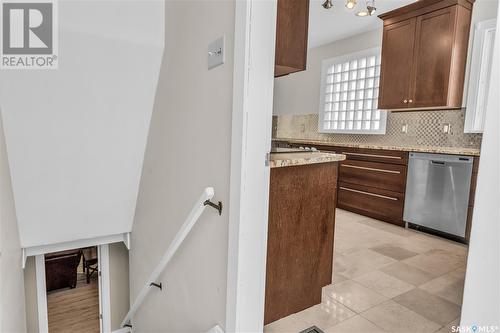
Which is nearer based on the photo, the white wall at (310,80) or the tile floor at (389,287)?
the tile floor at (389,287)

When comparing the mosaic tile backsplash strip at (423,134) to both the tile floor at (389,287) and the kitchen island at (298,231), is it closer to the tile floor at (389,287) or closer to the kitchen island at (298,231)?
the tile floor at (389,287)

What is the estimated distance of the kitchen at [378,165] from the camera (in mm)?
1725

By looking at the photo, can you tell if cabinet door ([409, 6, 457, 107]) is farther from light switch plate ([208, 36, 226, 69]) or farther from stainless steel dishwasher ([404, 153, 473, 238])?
light switch plate ([208, 36, 226, 69])

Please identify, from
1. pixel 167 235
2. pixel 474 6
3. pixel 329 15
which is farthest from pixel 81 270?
pixel 474 6

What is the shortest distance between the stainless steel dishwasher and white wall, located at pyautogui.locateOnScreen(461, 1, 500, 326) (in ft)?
9.18

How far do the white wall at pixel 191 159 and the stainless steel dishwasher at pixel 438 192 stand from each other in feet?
9.01

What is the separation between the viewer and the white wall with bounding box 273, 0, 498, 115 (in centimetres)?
465

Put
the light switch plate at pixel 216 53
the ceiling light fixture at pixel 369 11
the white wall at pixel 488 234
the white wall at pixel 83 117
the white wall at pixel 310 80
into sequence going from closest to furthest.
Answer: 1. the white wall at pixel 488 234
2. the light switch plate at pixel 216 53
3. the white wall at pixel 83 117
4. the ceiling light fixture at pixel 369 11
5. the white wall at pixel 310 80

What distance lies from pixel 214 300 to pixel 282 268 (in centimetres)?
42

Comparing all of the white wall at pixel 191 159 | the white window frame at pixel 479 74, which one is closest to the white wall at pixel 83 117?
the white wall at pixel 191 159

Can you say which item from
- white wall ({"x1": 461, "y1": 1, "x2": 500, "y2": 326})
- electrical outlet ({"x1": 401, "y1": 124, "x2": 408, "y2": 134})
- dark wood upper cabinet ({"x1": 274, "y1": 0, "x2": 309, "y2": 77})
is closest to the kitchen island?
dark wood upper cabinet ({"x1": 274, "y1": 0, "x2": 309, "y2": 77})

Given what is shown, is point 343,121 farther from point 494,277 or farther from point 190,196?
point 494,277

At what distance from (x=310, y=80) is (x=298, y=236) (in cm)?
459

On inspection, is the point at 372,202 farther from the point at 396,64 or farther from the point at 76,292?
the point at 76,292
